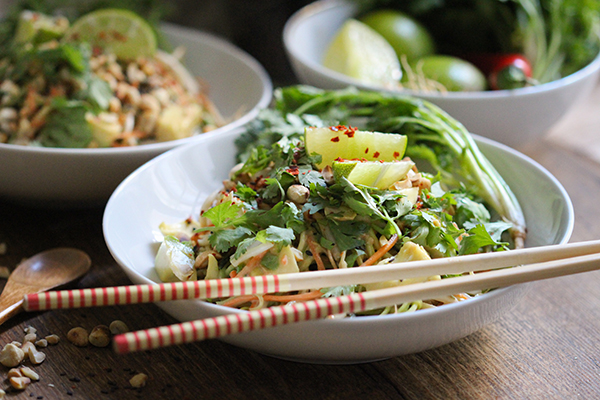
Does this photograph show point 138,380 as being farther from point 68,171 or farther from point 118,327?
point 68,171

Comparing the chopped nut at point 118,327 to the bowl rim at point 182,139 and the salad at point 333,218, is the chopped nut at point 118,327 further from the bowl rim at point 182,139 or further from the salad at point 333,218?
the bowl rim at point 182,139

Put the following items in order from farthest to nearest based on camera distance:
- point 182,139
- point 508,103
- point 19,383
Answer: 1. point 508,103
2. point 182,139
3. point 19,383

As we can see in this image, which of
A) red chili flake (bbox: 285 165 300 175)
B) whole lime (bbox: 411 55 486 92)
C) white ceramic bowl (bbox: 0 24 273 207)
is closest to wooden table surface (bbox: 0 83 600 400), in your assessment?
white ceramic bowl (bbox: 0 24 273 207)

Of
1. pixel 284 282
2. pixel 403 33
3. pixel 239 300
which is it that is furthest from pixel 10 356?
pixel 403 33

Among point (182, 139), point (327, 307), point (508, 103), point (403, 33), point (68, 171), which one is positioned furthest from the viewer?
point (403, 33)

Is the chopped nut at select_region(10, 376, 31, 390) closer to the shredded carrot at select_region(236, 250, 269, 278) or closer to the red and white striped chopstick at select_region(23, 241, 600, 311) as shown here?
the red and white striped chopstick at select_region(23, 241, 600, 311)

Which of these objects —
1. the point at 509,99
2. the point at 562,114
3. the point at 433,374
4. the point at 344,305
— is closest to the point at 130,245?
the point at 344,305
